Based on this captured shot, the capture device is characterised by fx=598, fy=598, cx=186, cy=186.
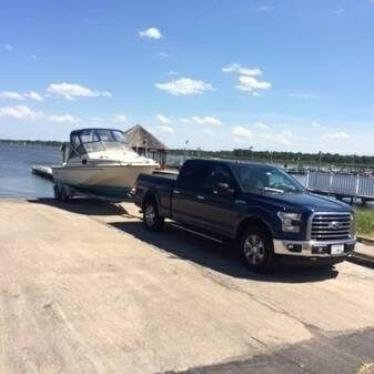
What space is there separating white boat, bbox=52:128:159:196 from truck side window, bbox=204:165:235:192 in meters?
6.82

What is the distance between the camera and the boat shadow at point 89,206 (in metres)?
17.0

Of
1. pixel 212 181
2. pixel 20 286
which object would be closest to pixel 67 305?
pixel 20 286

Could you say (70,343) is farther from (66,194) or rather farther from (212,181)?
(66,194)

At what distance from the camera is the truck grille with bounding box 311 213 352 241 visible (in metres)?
9.41

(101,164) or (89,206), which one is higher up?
(101,164)

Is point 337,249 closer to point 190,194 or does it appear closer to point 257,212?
point 257,212

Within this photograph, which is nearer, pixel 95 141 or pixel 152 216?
pixel 152 216

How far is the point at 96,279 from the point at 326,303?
10.6 ft

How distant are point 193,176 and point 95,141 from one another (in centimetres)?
843

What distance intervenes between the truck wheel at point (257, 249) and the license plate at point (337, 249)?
3.22 feet

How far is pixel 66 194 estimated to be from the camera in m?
19.9

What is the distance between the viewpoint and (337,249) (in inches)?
377

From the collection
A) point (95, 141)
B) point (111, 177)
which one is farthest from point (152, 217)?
point (95, 141)

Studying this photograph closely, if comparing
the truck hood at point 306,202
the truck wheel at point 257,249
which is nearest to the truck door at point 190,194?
the truck wheel at point 257,249
